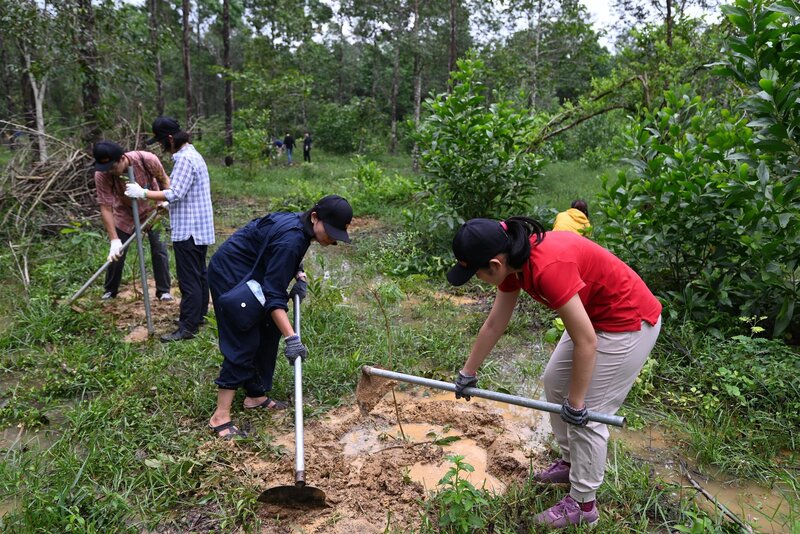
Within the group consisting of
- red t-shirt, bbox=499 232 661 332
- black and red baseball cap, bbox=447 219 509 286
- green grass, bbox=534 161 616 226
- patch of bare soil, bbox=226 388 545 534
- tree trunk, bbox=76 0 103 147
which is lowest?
patch of bare soil, bbox=226 388 545 534

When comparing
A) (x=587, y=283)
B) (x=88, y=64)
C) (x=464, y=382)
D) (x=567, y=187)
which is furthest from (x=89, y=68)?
(x=567, y=187)

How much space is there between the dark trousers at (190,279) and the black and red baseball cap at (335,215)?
75.6 inches

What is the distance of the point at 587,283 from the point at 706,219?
250cm

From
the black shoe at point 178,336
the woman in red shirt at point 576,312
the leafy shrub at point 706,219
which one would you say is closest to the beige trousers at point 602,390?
the woman in red shirt at point 576,312

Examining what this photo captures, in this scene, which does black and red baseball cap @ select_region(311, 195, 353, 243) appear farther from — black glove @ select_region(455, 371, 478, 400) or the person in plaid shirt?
the person in plaid shirt

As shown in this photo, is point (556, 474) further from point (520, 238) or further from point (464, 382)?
point (520, 238)

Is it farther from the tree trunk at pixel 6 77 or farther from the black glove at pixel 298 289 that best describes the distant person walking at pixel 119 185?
the tree trunk at pixel 6 77

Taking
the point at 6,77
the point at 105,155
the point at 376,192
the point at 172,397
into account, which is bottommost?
the point at 172,397

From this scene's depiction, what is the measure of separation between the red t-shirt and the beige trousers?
5cm

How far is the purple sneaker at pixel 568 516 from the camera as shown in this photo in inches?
86.0

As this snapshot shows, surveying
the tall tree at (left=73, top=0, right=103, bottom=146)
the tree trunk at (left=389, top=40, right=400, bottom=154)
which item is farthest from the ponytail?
the tree trunk at (left=389, top=40, right=400, bottom=154)

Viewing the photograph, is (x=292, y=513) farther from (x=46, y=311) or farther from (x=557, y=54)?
(x=557, y=54)

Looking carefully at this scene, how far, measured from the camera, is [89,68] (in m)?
7.36

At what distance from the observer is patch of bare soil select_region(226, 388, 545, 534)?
2359 millimetres
